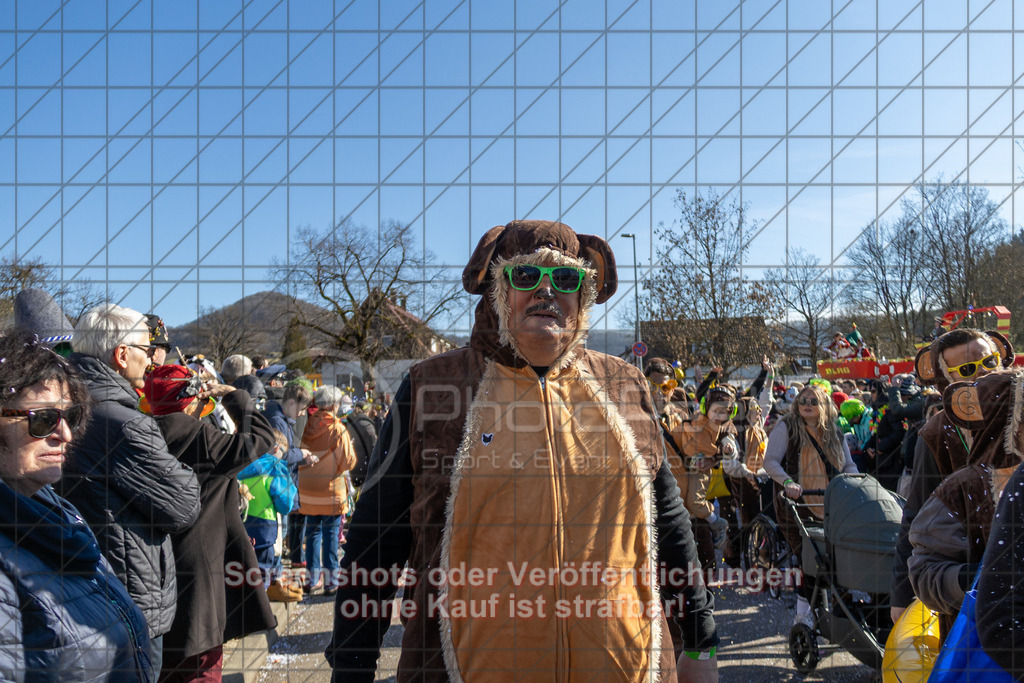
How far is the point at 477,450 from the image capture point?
1640 mm

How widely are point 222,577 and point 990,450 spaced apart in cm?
258

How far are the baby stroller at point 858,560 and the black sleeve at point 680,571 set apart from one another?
1.58 m

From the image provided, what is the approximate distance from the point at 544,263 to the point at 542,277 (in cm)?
4

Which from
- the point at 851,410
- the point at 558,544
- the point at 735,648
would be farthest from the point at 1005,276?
the point at 851,410

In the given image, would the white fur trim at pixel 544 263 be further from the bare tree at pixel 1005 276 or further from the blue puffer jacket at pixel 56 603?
the bare tree at pixel 1005 276

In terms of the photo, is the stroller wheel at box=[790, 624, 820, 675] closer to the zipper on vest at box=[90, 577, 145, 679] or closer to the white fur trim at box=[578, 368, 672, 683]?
the white fur trim at box=[578, 368, 672, 683]

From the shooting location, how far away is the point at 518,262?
164 cm

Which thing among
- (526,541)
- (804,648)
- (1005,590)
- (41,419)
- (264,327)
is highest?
(264,327)

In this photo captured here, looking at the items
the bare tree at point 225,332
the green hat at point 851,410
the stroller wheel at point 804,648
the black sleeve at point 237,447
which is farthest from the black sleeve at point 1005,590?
the green hat at point 851,410

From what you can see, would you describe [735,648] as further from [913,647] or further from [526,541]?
[526,541]

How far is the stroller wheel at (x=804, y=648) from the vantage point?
3877 mm

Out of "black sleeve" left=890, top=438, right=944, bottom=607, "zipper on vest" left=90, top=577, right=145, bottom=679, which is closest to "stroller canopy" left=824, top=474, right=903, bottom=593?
"black sleeve" left=890, top=438, right=944, bottom=607

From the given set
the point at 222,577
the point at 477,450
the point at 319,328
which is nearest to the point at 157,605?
the point at 222,577

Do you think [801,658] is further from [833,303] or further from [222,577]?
[222,577]
